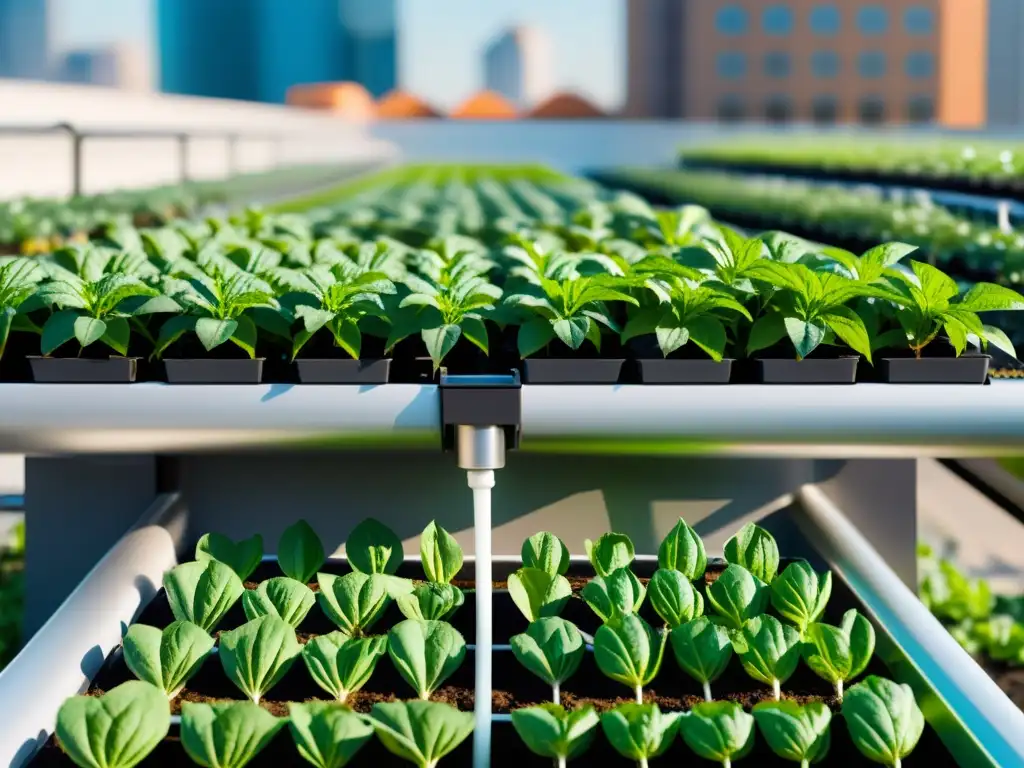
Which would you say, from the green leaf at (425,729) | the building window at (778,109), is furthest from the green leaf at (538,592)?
the building window at (778,109)

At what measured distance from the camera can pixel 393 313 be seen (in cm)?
186

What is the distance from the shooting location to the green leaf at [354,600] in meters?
1.76

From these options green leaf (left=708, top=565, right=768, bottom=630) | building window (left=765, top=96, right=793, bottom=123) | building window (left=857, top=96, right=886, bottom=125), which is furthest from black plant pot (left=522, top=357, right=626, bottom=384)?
building window (left=857, top=96, right=886, bottom=125)

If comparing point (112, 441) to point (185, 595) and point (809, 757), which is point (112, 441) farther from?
point (809, 757)

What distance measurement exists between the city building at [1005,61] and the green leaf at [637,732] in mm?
56973

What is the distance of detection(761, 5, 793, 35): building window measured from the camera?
48844 mm

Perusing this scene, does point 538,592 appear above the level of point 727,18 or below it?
below

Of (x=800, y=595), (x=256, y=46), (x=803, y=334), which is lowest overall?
(x=800, y=595)

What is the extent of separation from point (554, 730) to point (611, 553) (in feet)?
1.58

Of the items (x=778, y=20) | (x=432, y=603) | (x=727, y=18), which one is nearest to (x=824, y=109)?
(x=778, y=20)

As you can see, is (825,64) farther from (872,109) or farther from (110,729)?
(110,729)

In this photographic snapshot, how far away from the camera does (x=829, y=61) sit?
4962 centimetres

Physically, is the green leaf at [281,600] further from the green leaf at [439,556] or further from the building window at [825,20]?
the building window at [825,20]

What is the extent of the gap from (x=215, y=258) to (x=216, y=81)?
114882 millimetres
